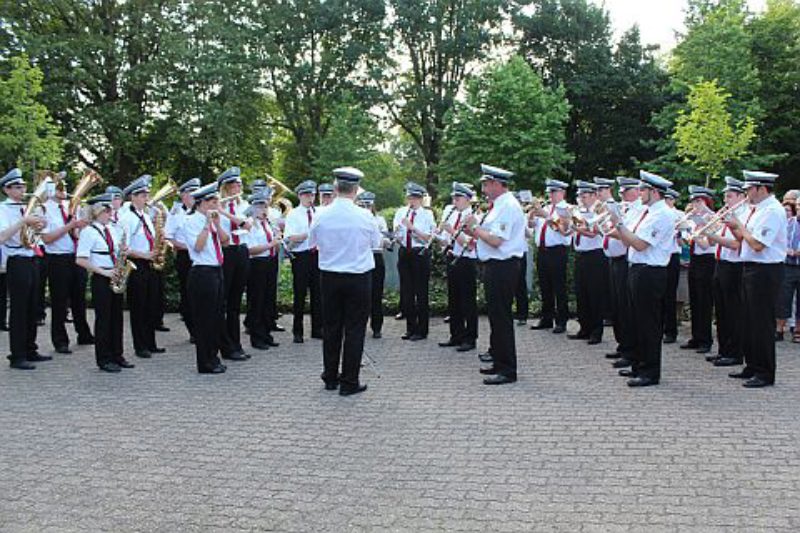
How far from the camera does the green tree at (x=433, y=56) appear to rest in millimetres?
37625

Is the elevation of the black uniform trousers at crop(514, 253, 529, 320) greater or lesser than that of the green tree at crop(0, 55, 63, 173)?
lesser

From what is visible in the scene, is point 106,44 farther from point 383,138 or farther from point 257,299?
point 257,299

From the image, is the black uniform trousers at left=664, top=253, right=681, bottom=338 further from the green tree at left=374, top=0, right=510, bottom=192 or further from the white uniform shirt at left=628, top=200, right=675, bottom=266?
the green tree at left=374, top=0, right=510, bottom=192

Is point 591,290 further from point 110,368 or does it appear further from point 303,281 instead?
point 110,368

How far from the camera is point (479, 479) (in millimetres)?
5309

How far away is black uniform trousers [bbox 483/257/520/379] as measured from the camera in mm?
8320

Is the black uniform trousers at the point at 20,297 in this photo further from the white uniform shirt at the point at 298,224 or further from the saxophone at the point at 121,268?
the white uniform shirt at the point at 298,224

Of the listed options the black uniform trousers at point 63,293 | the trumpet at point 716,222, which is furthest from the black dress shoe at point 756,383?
the black uniform trousers at point 63,293

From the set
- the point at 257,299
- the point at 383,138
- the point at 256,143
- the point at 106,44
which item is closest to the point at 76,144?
the point at 106,44

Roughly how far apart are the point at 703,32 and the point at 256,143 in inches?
794

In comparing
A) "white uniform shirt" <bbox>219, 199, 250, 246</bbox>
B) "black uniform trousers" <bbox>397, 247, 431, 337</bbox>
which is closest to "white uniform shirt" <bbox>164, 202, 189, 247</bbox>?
"white uniform shirt" <bbox>219, 199, 250, 246</bbox>

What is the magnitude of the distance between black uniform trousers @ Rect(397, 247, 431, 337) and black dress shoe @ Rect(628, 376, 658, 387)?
388 cm

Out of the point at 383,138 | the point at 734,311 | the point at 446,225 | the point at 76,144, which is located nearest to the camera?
the point at 734,311

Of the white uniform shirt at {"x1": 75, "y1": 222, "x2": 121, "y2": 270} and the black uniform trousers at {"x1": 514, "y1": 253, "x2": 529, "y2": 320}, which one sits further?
the black uniform trousers at {"x1": 514, "y1": 253, "x2": 529, "y2": 320}
